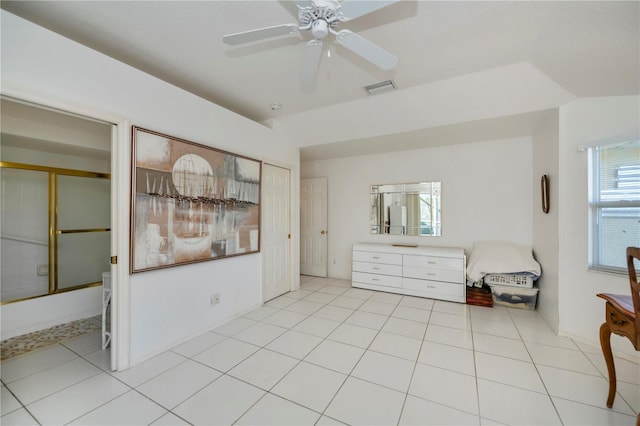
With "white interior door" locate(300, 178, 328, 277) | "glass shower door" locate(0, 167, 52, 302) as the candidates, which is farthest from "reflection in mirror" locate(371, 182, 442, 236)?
"glass shower door" locate(0, 167, 52, 302)

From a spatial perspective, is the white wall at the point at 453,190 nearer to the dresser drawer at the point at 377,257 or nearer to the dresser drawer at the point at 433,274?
the dresser drawer at the point at 377,257

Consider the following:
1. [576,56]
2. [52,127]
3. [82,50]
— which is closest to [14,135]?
[52,127]

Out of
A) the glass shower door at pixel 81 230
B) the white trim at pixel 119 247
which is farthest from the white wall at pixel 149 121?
the glass shower door at pixel 81 230

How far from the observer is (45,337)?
2.65 meters

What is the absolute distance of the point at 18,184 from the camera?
3172mm

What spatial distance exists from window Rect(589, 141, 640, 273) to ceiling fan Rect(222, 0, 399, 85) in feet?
7.97

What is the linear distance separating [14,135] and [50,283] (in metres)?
1.82

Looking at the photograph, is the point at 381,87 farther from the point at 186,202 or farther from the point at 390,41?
the point at 186,202

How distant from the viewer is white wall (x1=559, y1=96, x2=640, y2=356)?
7.84 ft

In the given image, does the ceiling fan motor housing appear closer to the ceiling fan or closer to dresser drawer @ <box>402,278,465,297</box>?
the ceiling fan

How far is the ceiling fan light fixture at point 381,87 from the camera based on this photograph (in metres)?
2.79

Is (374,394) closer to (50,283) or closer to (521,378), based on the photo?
(521,378)

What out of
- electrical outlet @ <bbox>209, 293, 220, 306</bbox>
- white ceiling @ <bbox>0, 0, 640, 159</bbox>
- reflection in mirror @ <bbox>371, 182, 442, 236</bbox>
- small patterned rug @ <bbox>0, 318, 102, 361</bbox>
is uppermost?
white ceiling @ <bbox>0, 0, 640, 159</bbox>

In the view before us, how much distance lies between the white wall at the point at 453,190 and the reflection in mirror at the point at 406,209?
11 cm
